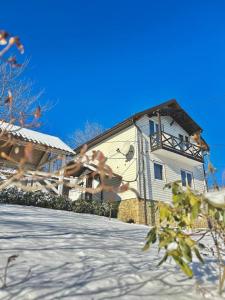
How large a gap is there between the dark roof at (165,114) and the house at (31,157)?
14.0 feet

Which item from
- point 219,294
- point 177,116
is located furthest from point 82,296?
point 177,116

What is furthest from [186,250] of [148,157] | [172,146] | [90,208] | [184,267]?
[172,146]

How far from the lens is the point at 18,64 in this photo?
2.29 meters

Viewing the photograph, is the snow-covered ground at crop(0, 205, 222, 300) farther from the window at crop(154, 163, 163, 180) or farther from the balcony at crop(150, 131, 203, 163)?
the balcony at crop(150, 131, 203, 163)

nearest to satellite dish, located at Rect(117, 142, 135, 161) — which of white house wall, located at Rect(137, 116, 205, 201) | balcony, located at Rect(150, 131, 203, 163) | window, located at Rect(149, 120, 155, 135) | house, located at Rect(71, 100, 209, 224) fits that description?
house, located at Rect(71, 100, 209, 224)

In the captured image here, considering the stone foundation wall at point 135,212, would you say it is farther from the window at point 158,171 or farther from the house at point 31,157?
the house at point 31,157

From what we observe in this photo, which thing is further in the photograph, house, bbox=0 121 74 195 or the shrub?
the shrub

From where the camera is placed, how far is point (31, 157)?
162cm

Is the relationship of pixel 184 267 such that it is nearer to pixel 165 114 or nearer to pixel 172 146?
pixel 172 146

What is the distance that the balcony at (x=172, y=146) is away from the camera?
61.1 feet

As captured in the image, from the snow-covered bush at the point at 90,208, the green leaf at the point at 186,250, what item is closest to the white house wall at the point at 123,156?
the snow-covered bush at the point at 90,208

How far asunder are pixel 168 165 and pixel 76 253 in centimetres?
1587

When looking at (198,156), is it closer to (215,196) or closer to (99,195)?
(99,195)

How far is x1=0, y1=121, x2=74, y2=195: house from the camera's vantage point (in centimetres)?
188
